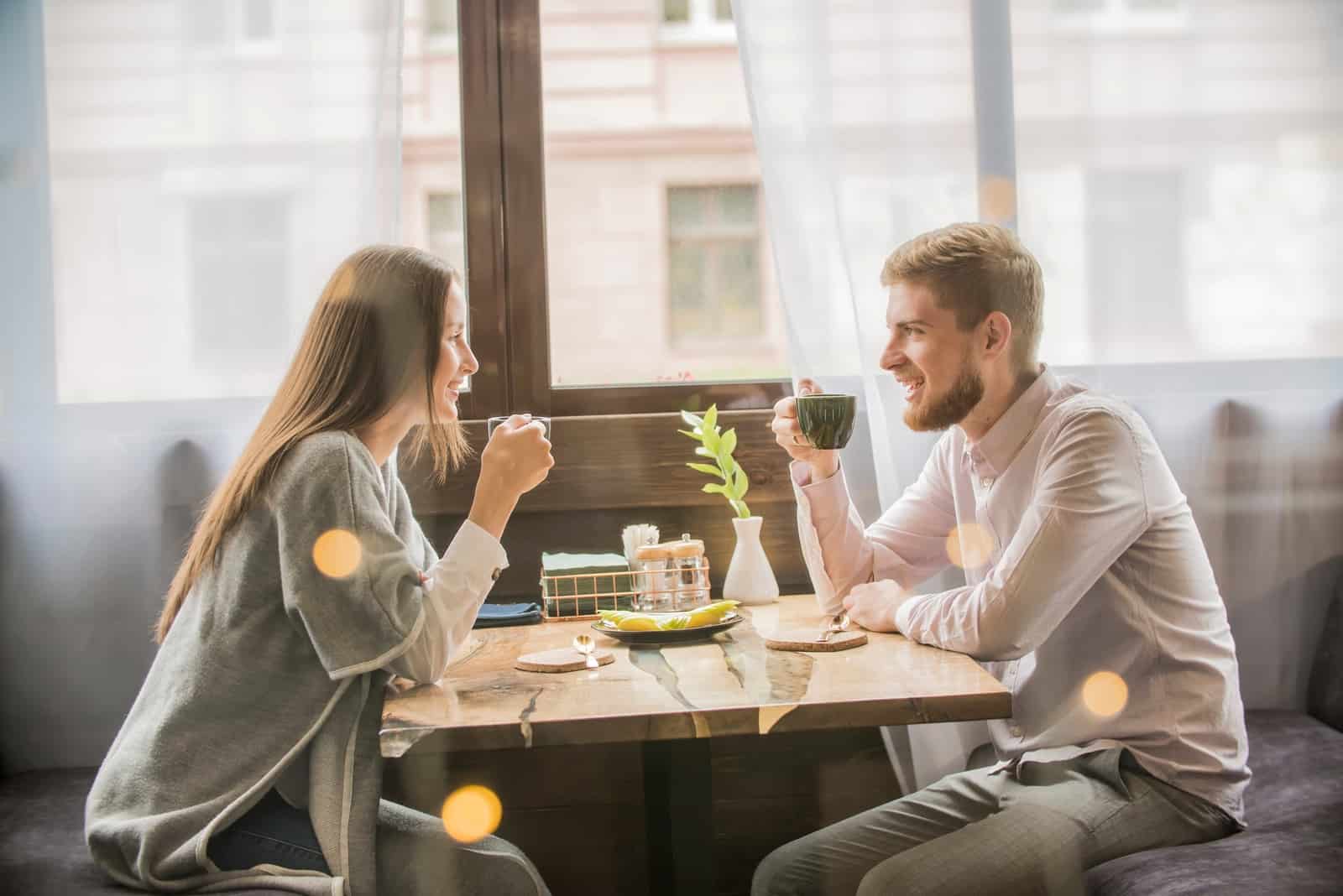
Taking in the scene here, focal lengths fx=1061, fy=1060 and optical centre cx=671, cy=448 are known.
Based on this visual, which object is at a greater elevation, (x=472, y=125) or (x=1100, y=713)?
(x=472, y=125)

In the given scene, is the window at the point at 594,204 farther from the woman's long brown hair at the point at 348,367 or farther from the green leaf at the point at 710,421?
the woman's long brown hair at the point at 348,367

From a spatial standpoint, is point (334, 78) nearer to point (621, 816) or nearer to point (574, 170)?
point (574, 170)

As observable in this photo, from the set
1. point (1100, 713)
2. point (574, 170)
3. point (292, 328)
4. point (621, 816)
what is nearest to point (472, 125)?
point (574, 170)

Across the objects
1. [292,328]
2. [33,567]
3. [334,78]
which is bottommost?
[33,567]

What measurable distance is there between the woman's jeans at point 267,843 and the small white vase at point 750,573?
35.0 inches

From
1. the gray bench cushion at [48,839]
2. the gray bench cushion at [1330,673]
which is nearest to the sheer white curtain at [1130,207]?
the gray bench cushion at [1330,673]

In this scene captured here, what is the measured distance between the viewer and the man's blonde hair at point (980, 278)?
178cm

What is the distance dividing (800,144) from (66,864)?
1876 mm

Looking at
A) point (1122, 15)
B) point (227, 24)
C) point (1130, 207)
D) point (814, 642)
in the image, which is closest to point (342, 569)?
point (814, 642)

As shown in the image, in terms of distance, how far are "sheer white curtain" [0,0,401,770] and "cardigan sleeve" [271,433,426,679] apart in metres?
0.99

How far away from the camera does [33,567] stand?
2.27 m

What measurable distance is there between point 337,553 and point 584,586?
703 mm

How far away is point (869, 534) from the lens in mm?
2004

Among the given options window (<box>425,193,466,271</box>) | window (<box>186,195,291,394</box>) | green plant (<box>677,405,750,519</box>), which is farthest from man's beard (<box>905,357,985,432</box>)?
window (<box>186,195,291,394</box>)
